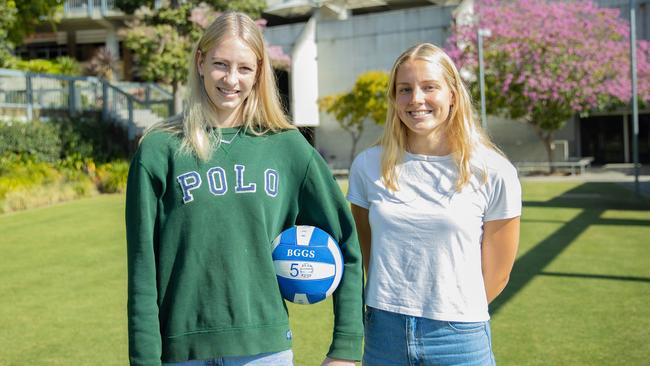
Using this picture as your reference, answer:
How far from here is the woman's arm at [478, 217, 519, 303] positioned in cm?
294

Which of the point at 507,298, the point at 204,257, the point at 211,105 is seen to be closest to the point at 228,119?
the point at 211,105

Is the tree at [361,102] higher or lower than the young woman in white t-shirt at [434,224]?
higher

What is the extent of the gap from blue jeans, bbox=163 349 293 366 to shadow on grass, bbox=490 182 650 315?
4.75 meters

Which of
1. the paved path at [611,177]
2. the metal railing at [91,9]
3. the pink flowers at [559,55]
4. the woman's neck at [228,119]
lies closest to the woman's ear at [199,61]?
the woman's neck at [228,119]

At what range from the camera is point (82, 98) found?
81.9 ft

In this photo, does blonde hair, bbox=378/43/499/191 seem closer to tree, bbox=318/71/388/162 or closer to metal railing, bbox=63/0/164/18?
tree, bbox=318/71/388/162

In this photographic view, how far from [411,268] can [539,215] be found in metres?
12.5

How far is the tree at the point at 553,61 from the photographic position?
27234mm

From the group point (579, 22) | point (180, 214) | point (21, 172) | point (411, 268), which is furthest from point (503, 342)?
point (579, 22)

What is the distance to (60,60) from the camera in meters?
36.6

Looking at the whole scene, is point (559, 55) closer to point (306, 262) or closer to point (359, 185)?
point (359, 185)

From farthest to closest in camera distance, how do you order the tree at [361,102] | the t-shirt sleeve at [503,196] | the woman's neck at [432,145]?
the tree at [361,102]
the woman's neck at [432,145]
the t-shirt sleeve at [503,196]

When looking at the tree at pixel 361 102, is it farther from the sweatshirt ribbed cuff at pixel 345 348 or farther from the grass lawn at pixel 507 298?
the sweatshirt ribbed cuff at pixel 345 348

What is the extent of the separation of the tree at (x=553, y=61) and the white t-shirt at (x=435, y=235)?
83.3 ft
